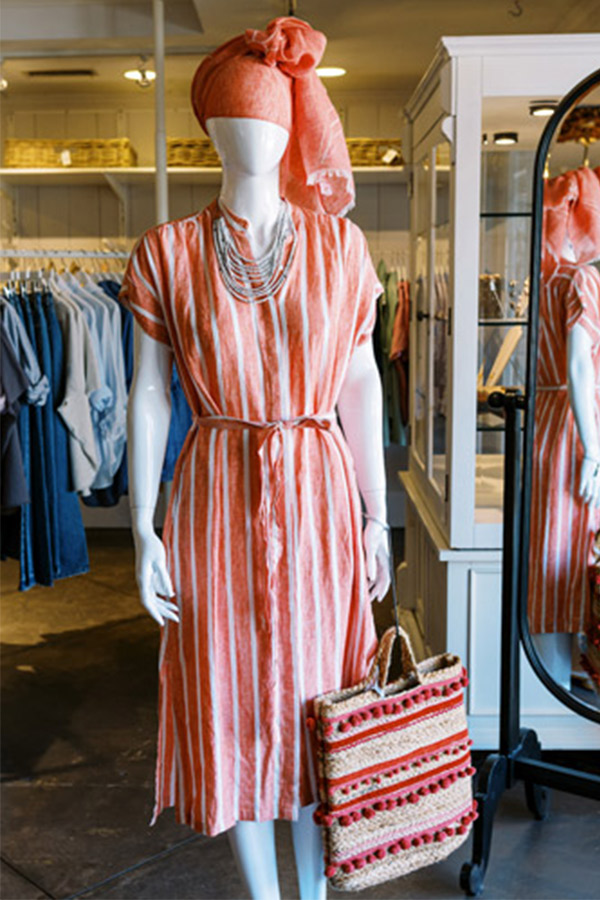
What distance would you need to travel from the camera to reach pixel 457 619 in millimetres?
3053

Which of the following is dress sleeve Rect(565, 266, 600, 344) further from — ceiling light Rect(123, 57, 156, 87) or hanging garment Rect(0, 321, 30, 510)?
ceiling light Rect(123, 57, 156, 87)

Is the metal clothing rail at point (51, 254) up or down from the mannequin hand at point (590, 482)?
up

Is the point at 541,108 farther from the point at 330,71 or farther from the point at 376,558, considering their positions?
the point at 330,71

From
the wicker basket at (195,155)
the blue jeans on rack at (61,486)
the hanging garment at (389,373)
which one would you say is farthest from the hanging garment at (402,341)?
the blue jeans on rack at (61,486)

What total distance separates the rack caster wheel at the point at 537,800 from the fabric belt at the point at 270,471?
1.23 metres

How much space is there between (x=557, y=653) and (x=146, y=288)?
1315 mm

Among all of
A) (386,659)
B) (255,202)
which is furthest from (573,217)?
(386,659)

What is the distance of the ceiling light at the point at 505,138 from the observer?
113 inches

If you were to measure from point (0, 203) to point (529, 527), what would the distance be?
4.78 meters

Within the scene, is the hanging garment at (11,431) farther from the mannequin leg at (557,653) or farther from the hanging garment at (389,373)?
the hanging garment at (389,373)

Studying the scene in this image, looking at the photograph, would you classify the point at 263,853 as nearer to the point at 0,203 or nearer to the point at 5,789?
the point at 5,789

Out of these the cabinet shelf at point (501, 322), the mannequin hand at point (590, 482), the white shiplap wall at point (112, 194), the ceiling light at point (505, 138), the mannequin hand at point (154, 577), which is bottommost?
the mannequin hand at point (154, 577)

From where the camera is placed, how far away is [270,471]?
1.80m

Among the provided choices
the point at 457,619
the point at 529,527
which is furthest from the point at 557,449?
the point at 457,619
